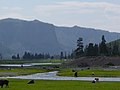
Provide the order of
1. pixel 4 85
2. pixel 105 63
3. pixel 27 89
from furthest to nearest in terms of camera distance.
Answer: pixel 105 63 < pixel 4 85 < pixel 27 89

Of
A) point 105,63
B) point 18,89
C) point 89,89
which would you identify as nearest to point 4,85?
point 18,89

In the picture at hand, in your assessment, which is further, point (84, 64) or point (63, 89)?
point (84, 64)

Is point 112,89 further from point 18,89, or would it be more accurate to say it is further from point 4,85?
point 4,85

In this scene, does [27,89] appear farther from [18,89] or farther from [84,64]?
[84,64]

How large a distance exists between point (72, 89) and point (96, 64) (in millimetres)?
148428

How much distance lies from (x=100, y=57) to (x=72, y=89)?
Result: 153 m

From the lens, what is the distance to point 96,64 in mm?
194625

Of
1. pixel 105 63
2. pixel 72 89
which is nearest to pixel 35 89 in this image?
pixel 72 89

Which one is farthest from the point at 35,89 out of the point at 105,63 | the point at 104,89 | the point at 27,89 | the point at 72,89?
the point at 105,63

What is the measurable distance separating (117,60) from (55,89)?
489 ft

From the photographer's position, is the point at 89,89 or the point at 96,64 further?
the point at 96,64

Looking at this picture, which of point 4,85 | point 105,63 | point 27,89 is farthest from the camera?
point 105,63

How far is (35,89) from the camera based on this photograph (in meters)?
46.9

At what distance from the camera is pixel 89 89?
155 ft
